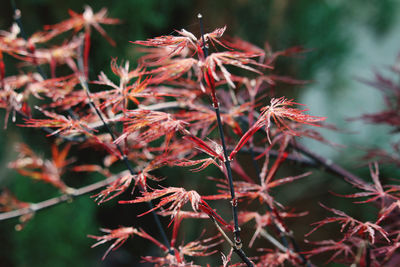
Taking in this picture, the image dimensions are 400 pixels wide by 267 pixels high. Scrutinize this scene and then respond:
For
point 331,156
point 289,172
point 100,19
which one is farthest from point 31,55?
point 331,156

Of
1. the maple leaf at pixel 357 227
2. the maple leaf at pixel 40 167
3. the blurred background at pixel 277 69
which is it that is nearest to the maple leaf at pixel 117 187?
the maple leaf at pixel 357 227

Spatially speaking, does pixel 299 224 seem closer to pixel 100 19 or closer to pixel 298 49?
pixel 298 49

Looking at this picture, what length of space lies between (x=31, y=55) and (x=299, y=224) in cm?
215

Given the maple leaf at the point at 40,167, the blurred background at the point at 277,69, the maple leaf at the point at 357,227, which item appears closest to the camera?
the maple leaf at the point at 357,227

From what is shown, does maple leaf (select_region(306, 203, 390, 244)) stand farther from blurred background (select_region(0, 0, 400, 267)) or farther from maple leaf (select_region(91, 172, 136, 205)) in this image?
blurred background (select_region(0, 0, 400, 267))

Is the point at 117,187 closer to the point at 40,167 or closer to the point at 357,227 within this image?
the point at 357,227

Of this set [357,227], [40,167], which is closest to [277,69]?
[40,167]

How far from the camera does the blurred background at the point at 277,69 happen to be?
2.32 m

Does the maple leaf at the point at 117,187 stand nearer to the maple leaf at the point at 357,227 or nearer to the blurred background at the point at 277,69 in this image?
the maple leaf at the point at 357,227

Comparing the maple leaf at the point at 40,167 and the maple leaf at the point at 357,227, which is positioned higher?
the maple leaf at the point at 357,227

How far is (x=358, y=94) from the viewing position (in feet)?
10.5

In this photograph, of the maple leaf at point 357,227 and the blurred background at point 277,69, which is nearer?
the maple leaf at point 357,227

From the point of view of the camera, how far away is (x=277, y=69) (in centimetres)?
252

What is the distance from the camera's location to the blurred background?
2.32 meters
